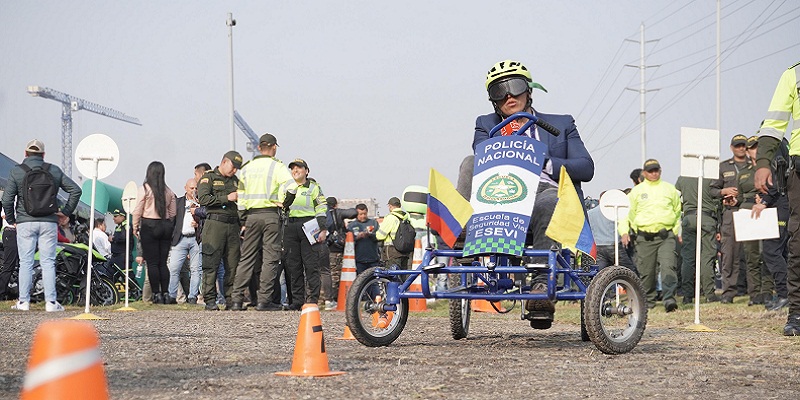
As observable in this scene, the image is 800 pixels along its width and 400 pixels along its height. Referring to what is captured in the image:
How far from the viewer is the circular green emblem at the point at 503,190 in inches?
279

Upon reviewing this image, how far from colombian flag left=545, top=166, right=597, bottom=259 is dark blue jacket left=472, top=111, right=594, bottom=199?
38 cm

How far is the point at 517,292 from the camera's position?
698cm

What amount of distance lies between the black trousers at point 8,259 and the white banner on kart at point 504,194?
387 inches

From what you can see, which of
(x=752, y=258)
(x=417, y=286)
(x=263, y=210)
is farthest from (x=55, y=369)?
(x=752, y=258)

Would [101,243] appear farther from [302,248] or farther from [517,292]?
[517,292]

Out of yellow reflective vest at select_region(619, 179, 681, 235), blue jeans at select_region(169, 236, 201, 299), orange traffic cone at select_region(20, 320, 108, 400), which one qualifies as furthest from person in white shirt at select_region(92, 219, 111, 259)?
orange traffic cone at select_region(20, 320, 108, 400)

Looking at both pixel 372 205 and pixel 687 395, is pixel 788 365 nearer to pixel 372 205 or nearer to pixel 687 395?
pixel 687 395

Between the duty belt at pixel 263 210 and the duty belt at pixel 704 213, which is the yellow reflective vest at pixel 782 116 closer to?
the duty belt at pixel 263 210

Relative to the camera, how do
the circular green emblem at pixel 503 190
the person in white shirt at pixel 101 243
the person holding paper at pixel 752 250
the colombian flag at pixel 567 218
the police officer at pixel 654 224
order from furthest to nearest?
the person in white shirt at pixel 101 243
the police officer at pixel 654 224
the person holding paper at pixel 752 250
the circular green emblem at pixel 503 190
the colombian flag at pixel 567 218

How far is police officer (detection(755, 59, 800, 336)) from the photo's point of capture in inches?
320

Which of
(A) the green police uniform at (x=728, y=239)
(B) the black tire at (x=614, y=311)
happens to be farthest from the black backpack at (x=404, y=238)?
(B) the black tire at (x=614, y=311)

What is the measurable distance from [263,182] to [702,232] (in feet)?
22.8

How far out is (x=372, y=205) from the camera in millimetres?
53344

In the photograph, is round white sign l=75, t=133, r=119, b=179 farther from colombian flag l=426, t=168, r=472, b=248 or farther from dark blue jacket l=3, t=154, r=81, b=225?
colombian flag l=426, t=168, r=472, b=248
